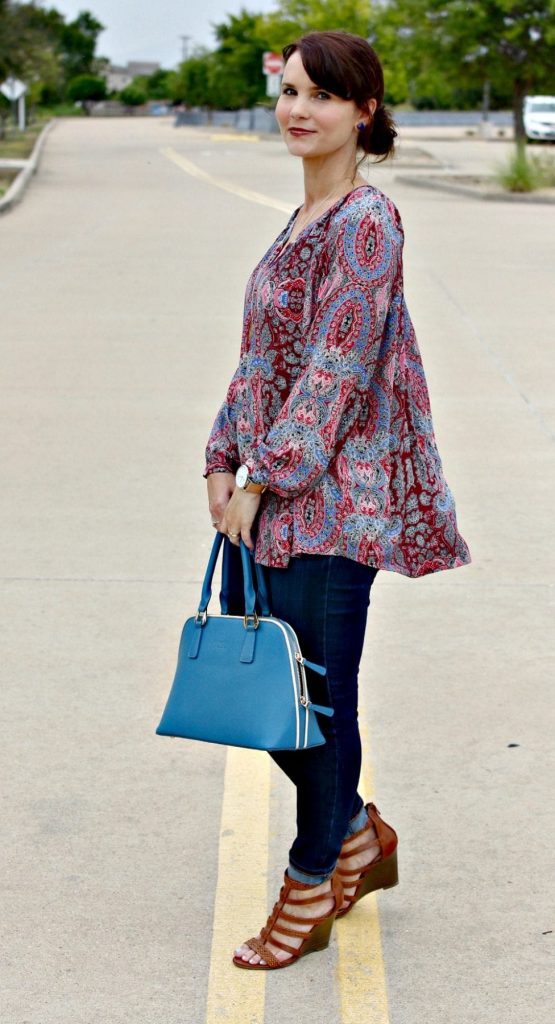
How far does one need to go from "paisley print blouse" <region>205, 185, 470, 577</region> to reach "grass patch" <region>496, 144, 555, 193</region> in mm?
24527

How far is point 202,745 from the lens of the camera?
420 cm

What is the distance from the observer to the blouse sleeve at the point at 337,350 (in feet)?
8.79

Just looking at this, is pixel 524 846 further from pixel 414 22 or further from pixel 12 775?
pixel 414 22

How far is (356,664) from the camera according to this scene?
2.95 m

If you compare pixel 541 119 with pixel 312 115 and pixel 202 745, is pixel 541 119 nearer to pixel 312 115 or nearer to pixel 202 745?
pixel 202 745

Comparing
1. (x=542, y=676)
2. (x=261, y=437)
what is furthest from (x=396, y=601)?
(x=261, y=437)

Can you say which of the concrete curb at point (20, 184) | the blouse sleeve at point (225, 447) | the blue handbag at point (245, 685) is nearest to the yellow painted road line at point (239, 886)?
the blue handbag at point (245, 685)

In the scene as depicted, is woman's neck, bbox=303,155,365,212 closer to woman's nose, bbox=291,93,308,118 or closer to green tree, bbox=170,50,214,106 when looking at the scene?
woman's nose, bbox=291,93,308,118

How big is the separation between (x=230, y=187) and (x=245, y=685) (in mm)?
25058

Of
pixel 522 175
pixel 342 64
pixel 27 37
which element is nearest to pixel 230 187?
pixel 522 175

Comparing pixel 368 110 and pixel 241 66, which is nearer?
pixel 368 110

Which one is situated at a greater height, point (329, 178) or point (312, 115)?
point (312, 115)

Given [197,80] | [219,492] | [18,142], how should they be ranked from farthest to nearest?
[197,80] < [18,142] < [219,492]

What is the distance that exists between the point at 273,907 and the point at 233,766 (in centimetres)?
87
